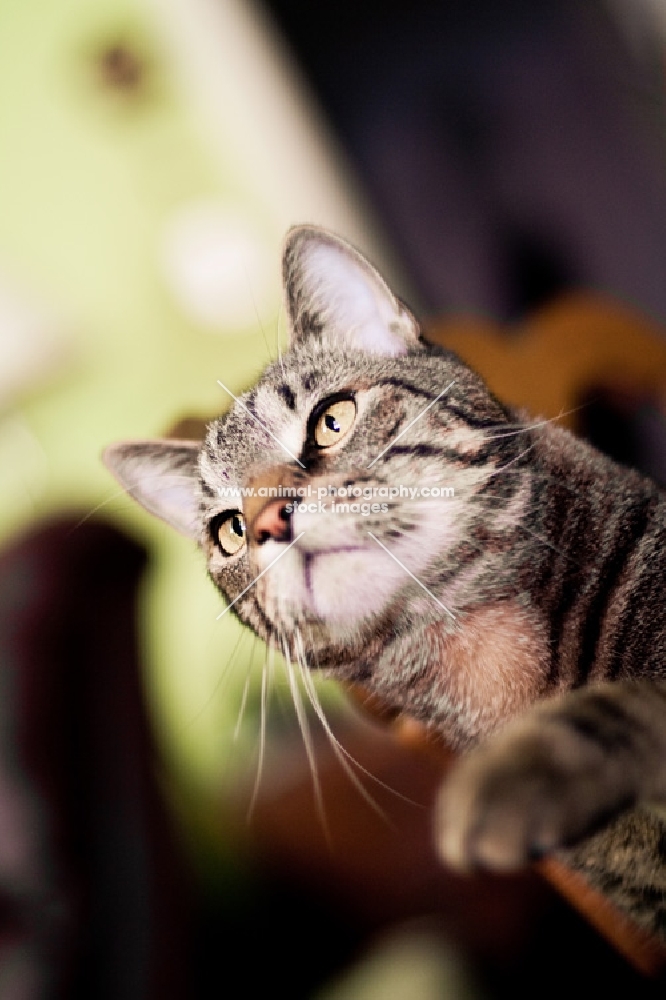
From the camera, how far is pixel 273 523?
0.90 ft

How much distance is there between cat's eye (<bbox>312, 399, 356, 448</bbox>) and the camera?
0.99ft

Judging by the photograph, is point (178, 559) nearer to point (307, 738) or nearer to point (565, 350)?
point (307, 738)

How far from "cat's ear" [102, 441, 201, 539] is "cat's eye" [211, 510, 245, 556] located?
0.6 inches

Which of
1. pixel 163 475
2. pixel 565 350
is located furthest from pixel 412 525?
pixel 565 350

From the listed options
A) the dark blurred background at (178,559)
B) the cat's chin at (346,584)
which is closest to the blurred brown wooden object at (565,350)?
the dark blurred background at (178,559)

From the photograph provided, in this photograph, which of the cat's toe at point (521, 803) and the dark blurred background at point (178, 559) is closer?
the cat's toe at point (521, 803)

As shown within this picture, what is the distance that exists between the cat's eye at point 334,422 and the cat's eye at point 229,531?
57 millimetres

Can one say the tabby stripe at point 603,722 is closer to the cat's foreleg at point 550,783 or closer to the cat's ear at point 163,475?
the cat's foreleg at point 550,783

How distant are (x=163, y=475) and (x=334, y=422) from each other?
101 millimetres

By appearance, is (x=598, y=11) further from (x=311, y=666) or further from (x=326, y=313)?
(x=311, y=666)

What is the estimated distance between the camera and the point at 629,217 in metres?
0.56

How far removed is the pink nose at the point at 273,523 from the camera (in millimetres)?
273

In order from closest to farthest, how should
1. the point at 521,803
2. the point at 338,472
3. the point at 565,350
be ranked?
the point at 521,803
the point at 338,472
the point at 565,350

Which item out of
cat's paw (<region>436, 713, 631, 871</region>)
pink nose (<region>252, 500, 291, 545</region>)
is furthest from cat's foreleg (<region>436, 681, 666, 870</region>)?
pink nose (<region>252, 500, 291, 545</region>)
